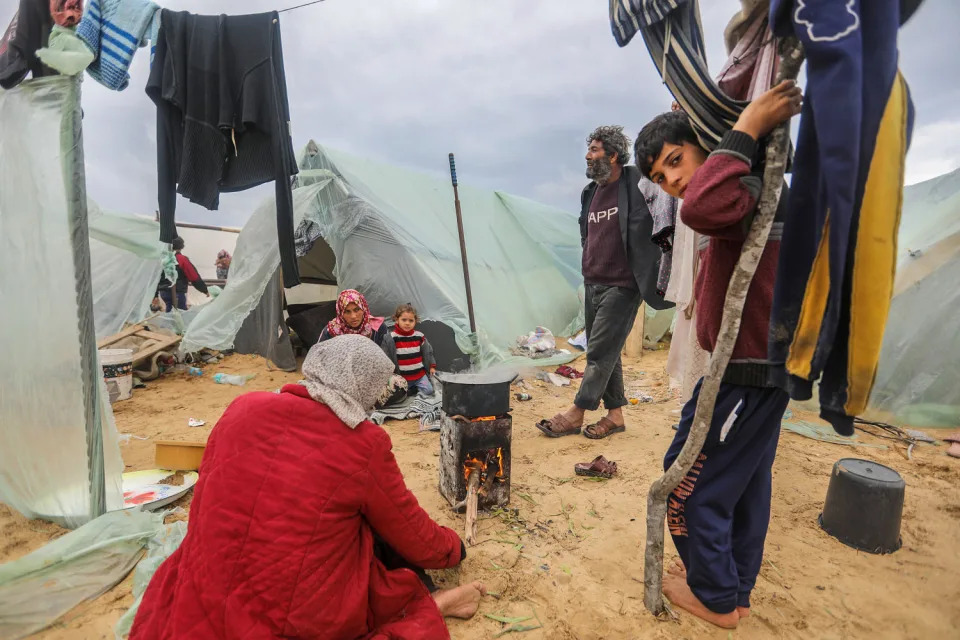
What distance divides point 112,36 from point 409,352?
3.26 meters

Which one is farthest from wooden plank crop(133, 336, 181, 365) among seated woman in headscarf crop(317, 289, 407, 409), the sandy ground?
seated woman in headscarf crop(317, 289, 407, 409)

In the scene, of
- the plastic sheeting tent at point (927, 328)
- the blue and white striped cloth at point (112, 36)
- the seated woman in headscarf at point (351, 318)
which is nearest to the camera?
the blue and white striped cloth at point (112, 36)

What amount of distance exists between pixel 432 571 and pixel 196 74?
9.20 ft

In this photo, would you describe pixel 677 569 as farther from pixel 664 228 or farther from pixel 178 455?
pixel 178 455

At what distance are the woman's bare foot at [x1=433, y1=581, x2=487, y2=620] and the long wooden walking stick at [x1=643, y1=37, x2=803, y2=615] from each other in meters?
0.70

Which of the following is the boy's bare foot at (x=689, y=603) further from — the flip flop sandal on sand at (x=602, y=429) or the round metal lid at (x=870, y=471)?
the flip flop sandal on sand at (x=602, y=429)

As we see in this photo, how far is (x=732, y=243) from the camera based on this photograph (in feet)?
4.62

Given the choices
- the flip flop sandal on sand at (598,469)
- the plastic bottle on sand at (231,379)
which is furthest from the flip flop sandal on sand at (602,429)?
the plastic bottle on sand at (231,379)

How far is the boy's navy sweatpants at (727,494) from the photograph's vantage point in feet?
4.72

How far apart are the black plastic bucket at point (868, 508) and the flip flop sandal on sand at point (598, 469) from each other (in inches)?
42.9

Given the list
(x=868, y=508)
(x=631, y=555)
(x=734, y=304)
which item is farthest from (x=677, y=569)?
(x=734, y=304)

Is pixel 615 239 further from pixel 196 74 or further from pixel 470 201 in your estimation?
pixel 470 201

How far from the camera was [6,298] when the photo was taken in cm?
221

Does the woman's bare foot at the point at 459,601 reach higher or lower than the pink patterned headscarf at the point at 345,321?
lower
